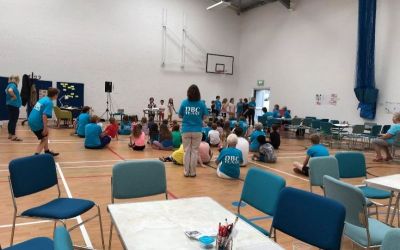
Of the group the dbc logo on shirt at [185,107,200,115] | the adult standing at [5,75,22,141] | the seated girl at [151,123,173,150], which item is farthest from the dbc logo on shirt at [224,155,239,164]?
the adult standing at [5,75,22,141]

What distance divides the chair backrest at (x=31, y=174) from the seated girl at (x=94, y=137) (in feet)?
18.8

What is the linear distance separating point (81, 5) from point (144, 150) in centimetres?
1131

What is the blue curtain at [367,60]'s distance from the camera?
12.6 metres

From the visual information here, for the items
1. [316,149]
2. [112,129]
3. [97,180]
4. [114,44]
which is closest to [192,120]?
[97,180]

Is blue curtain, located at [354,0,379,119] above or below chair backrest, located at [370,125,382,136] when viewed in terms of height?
above

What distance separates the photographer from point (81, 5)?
1678 cm

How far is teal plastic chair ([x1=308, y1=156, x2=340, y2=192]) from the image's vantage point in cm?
375

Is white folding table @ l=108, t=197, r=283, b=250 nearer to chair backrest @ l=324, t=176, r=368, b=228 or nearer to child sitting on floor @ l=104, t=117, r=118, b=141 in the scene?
chair backrest @ l=324, t=176, r=368, b=228

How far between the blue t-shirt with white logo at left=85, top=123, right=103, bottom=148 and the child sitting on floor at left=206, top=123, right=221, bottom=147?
3.27m

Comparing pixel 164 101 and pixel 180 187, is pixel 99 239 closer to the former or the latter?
pixel 180 187

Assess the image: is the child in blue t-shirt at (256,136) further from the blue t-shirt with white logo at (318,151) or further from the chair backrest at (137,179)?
the chair backrest at (137,179)

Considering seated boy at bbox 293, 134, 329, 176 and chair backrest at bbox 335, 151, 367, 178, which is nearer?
chair backrest at bbox 335, 151, 367, 178

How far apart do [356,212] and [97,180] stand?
451 cm

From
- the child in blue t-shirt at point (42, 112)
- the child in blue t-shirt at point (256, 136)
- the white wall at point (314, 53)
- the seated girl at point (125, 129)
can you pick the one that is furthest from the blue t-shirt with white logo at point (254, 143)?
the white wall at point (314, 53)
